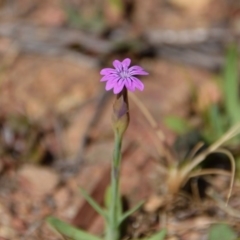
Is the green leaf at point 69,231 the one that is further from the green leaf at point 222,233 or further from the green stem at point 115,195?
the green leaf at point 222,233

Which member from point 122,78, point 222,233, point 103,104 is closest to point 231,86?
point 103,104

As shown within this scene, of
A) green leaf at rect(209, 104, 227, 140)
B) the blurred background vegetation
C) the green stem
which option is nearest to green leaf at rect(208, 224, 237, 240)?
the blurred background vegetation

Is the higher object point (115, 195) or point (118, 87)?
point (118, 87)

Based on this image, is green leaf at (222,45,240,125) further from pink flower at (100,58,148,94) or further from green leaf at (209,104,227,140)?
pink flower at (100,58,148,94)

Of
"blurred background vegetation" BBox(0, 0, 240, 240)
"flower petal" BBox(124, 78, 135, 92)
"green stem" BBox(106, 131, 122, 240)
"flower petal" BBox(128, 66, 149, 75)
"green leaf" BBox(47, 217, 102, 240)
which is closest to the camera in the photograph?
"flower petal" BBox(124, 78, 135, 92)

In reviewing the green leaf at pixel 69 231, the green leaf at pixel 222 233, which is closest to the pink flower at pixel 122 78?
the green leaf at pixel 69 231

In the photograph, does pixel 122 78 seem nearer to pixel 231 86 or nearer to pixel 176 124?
pixel 176 124
